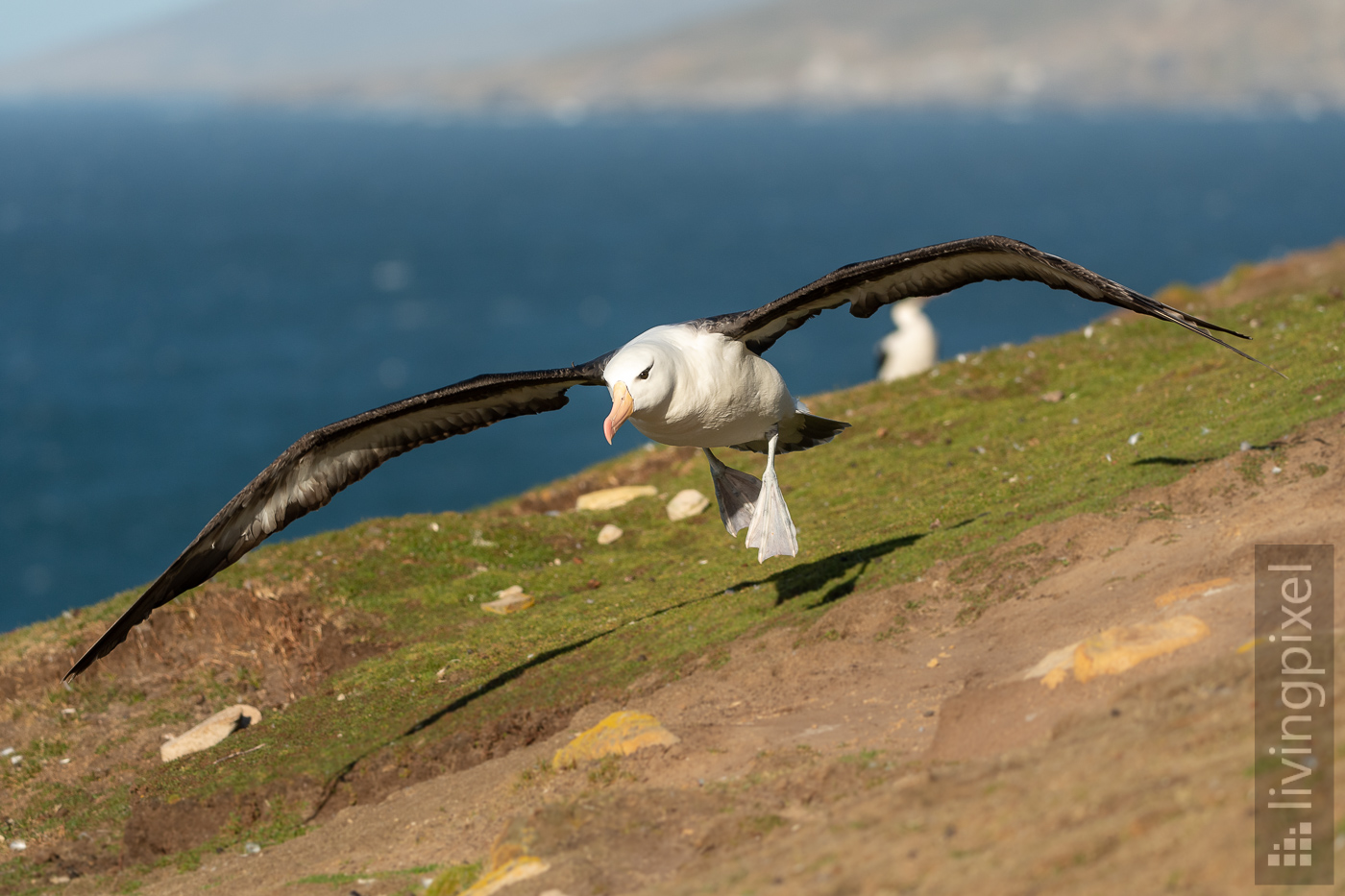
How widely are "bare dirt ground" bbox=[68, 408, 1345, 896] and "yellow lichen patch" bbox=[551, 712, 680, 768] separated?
0.16 m

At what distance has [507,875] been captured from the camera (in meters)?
7.25

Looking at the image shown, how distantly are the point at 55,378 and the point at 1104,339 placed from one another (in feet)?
220

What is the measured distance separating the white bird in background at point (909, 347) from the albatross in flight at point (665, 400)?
1379cm

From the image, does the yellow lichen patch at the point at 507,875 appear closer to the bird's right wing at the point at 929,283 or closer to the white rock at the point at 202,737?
the bird's right wing at the point at 929,283

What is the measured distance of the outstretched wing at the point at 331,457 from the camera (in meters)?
10.4

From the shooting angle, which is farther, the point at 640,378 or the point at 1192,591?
the point at 640,378

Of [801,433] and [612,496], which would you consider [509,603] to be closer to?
[612,496]

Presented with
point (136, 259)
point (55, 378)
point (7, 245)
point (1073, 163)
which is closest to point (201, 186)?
point (7, 245)

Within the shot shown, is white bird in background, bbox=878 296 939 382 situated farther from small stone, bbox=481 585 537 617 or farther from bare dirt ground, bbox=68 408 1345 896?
bare dirt ground, bbox=68 408 1345 896

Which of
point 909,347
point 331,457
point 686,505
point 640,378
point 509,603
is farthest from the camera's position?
point 909,347

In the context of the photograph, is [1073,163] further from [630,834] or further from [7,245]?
[630,834]

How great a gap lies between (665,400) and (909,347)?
15783 millimetres

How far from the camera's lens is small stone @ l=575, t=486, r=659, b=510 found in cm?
1661

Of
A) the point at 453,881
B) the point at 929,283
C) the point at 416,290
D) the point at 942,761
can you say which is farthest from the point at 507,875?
the point at 416,290
